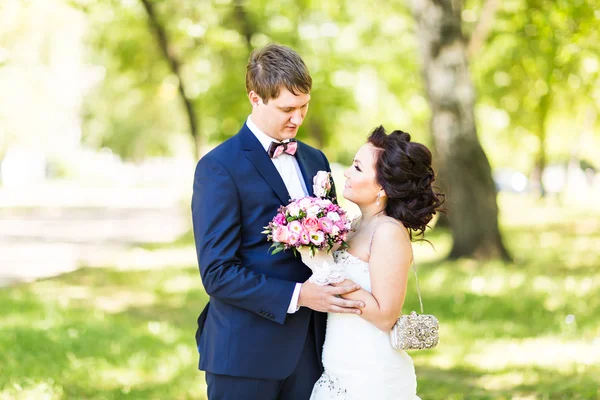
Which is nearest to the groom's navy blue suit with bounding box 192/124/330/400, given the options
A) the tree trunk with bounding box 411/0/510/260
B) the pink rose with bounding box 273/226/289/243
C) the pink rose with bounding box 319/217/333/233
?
the pink rose with bounding box 273/226/289/243

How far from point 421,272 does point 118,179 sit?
140ft

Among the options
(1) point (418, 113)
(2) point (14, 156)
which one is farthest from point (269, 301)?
(2) point (14, 156)

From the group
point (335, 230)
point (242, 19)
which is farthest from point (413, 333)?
point (242, 19)

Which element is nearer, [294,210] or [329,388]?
[294,210]

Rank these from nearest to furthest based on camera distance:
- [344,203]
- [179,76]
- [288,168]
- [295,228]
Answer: [295,228]
[288,168]
[344,203]
[179,76]

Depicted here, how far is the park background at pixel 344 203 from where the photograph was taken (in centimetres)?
731

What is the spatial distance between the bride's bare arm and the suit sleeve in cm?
33

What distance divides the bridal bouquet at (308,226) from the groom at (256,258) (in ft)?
0.57

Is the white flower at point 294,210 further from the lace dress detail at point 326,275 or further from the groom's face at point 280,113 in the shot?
the groom's face at point 280,113

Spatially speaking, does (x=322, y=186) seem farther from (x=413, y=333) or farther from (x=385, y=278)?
(x=413, y=333)

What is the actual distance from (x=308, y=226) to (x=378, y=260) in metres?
0.41

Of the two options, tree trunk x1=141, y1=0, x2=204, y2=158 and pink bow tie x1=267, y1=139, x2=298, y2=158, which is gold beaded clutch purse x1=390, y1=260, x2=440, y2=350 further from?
tree trunk x1=141, y1=0, x2=204, y2=158

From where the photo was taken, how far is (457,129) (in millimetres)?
12141

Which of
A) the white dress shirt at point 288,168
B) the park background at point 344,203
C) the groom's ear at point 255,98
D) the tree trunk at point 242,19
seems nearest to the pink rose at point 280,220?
the white dress shirt at point 288,168
